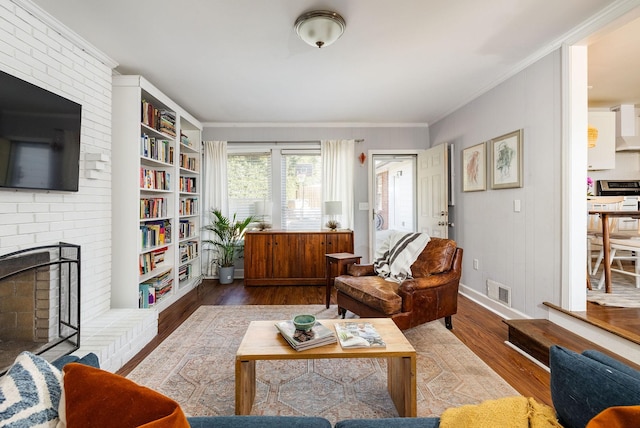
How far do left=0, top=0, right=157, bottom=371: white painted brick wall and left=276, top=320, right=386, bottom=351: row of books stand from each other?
138 cm

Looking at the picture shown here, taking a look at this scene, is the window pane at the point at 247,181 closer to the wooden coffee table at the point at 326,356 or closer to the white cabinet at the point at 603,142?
the wooden coffee table at the point at 326,356

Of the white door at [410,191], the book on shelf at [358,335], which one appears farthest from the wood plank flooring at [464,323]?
the white door at [410,191]

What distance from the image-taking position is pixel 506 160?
9.71 ft

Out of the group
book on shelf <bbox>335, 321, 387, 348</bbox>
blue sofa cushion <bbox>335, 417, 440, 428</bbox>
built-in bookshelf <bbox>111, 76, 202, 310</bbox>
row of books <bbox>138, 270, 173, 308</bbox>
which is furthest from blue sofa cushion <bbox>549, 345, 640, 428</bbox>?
row of books <bbox>138, 270, 173, 308</bbox>

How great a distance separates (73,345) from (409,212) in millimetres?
4814

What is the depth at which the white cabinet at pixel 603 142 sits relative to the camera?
3809 millimetres

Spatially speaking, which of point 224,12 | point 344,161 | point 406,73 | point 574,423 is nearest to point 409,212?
point 344,161

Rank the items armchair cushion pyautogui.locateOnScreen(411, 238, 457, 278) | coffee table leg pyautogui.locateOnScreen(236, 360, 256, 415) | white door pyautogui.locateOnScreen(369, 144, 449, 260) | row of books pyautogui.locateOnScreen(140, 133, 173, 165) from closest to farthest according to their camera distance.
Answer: coffee table leg pyautogui.locateOnScreen(236, 360, 256, 415)
armchair cushion pyautogui.locateOnScreen(411, 238, 457, 278)
row of books pyautogui.locateOnScreen(140, 133, 173, 165)
white door pyautogui.locateOnScreen(369, 144, 449, 260)

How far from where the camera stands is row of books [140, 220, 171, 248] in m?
3.13

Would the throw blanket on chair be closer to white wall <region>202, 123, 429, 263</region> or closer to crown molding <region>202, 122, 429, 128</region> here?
white wall <region>202, 123, 429, 263</region>

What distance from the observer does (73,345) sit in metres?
2.09

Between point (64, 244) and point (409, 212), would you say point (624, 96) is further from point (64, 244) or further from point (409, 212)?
point (64, 244)

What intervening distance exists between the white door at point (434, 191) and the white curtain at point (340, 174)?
1101 mm

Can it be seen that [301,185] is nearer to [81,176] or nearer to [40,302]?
[81,176]
